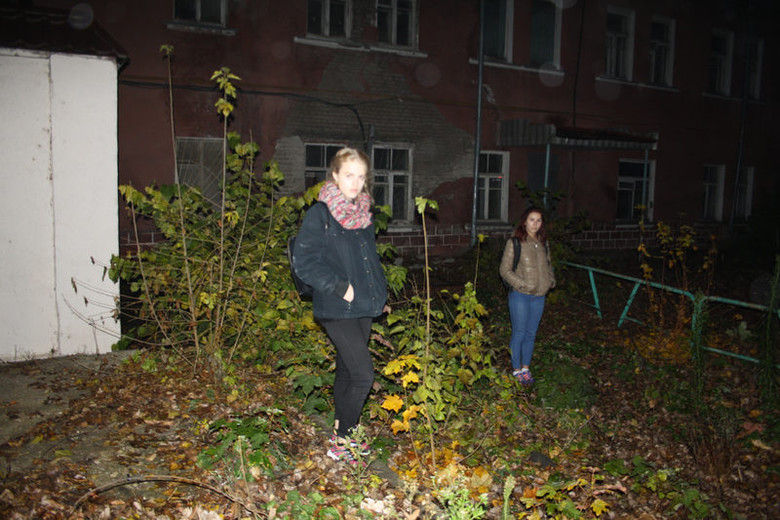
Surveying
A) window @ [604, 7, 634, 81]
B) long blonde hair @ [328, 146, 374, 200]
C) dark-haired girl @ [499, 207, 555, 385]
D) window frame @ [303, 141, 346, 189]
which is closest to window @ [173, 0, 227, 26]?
window frame @ [303, 141, 346, 189]

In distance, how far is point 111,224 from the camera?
5.51 meters

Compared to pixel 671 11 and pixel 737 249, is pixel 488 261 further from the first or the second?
pixel 671 11

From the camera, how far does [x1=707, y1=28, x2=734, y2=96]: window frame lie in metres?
17.7

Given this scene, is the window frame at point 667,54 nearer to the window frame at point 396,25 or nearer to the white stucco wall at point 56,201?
the window frame at point 396,25

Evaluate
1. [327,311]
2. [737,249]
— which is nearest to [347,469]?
[327,311]

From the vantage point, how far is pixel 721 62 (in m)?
18.0

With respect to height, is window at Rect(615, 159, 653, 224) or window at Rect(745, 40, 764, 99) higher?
window at Rect(745, 40, 764, 99)

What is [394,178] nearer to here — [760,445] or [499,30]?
[499,30]

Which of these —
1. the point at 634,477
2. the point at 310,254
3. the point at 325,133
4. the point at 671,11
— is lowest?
the point at 634,477

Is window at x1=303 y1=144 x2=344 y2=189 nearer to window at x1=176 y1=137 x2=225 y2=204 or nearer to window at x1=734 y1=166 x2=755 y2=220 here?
window at x1=176 y1=137 x2=225 y2=204

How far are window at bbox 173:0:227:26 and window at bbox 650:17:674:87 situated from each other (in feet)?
39.5

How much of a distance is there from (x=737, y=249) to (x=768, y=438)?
12.2m

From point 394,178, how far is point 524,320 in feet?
24.5

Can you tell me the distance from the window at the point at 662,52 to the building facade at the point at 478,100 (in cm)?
5
